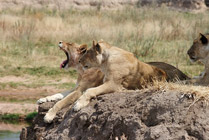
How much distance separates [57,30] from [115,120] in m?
15.5

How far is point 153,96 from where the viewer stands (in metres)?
6.68

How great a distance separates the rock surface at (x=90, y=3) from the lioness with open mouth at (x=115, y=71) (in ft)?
77.2

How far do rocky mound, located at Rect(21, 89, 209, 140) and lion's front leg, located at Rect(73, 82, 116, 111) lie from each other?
84 mm

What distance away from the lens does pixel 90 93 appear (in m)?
7.67

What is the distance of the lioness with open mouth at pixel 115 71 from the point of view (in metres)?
7.77

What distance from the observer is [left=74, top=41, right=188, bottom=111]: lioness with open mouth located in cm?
777

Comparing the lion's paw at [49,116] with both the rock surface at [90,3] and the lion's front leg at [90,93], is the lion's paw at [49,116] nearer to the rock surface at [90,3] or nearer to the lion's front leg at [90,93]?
the lion's front leg at [90,93]

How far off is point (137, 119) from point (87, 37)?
45.7 feet

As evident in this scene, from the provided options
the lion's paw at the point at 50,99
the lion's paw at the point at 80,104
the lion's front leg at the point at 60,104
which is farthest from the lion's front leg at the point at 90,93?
the lion's paw at the point at 50,99

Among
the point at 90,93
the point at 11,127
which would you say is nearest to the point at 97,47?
the point at 90,93

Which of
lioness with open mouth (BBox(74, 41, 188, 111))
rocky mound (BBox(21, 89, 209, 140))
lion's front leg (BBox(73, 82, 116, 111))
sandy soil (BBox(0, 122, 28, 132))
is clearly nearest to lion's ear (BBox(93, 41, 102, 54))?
lioness with open mouth (BBox(74, 41, 188, 111))

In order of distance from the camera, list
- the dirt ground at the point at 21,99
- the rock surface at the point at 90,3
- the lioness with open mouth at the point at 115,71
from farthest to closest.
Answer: the rock surface at the point at 90,3
the dirt ground at the point at 21,99
the lioness with open mouth at the point at 115,71

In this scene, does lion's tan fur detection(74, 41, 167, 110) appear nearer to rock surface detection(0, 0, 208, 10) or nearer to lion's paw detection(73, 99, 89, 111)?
lion's paw detection(73, 99, 89, 111)

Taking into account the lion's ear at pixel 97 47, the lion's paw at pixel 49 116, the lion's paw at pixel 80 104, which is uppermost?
the lion's ear at pixel 97 47
